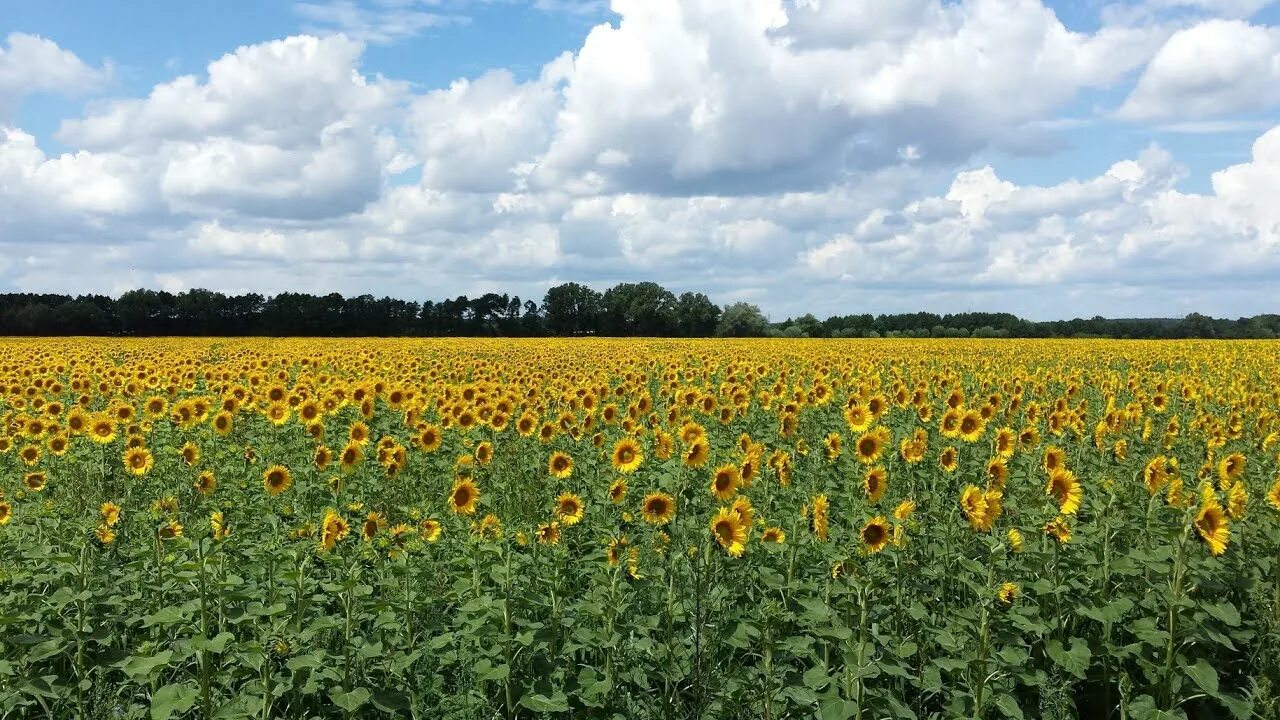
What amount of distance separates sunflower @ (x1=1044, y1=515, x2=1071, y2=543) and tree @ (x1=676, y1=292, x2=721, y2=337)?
7681cm

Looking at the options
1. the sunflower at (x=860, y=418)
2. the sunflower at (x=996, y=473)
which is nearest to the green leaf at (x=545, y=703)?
the sunflower at (x=996, y=473)

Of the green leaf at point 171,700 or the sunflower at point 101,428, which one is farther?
the sunflower at point 101,428

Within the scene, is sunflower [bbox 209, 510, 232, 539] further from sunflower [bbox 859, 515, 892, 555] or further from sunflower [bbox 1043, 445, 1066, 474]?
sunflower [bbox 1043, 445, 1066, 474]

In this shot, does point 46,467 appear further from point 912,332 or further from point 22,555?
point 912,332

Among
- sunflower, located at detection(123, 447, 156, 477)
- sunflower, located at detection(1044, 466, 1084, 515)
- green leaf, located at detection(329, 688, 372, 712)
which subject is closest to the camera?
green leaf, located at detection(329, 688, 372, 712)

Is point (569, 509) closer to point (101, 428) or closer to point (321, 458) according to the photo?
point (321, 458)

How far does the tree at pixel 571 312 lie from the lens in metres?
82.0

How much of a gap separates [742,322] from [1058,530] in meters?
78.1

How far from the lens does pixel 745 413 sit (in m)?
10.7

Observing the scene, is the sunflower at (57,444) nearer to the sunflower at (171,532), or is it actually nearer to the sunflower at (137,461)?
the sunflower at (137,461)

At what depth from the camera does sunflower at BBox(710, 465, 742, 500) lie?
541 cm

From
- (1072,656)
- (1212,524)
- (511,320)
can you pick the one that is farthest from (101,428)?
(511,320)

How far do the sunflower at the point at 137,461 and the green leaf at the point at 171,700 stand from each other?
4.76m

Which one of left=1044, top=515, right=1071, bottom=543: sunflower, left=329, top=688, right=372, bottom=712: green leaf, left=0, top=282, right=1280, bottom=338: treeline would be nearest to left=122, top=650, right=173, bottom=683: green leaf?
left=329, top=688, right=372, bottom=712: green leaf
